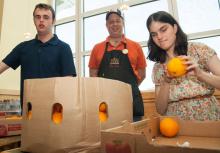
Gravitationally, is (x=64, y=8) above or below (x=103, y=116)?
above

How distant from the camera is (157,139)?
2.67 ft

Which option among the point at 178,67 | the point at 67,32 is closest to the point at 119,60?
the point at 178,67

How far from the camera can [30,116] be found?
66 centimetres

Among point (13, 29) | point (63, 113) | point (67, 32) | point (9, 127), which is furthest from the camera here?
point (67, 32)

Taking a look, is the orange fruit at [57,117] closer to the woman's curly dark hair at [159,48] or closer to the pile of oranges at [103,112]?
the pile of oranges at [103,112]

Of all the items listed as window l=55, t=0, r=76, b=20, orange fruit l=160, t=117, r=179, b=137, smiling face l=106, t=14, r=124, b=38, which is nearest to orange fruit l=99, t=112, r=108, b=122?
orange fruit l=160, t=117, r=179, b=137

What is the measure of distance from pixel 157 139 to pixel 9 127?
2.21ft

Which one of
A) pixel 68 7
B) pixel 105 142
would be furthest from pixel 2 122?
pixel 68 7

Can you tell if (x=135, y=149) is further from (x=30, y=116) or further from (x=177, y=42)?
(x=177, y=42)

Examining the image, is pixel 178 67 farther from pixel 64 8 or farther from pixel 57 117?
pixel 64 8

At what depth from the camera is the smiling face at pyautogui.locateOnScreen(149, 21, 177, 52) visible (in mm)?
1005

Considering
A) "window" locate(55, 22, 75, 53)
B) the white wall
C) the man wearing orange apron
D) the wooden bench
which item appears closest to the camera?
the man wearing orange apron

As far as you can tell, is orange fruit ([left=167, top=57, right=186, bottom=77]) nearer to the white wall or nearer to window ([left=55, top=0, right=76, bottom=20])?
the white wall

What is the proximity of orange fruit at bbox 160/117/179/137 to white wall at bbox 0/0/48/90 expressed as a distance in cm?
186
